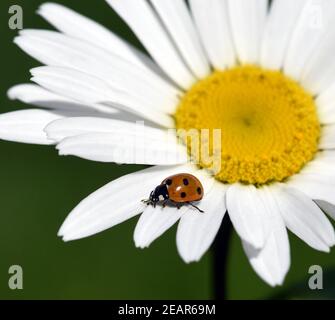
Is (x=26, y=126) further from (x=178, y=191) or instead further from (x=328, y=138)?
(x=328, y=138)

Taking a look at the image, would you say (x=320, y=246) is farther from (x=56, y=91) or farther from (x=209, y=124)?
(x=56, y=91)

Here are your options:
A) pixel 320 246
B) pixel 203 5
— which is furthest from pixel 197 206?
pixel 203 5

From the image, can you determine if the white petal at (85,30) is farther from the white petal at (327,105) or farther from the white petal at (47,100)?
the white petal at (327,105)

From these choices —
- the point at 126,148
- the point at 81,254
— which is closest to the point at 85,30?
the point at 126,148

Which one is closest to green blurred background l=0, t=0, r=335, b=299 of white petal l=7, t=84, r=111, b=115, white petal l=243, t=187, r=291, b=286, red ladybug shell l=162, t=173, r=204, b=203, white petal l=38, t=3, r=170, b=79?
white petal l=38, t=3, r=170, b=79

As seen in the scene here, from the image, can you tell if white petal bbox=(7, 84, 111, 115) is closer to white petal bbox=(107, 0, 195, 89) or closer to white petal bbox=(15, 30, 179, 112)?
white petal bbox=(15, 30, 179, 112)

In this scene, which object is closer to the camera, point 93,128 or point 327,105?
point 93,128
